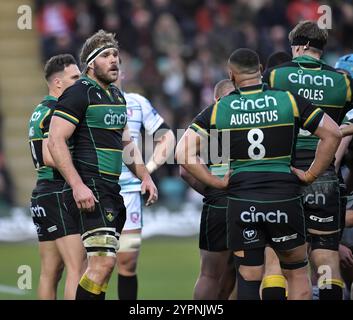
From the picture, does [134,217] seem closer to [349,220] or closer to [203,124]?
[349,220]

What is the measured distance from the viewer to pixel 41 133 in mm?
9141

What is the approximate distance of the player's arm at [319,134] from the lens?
26.0ft

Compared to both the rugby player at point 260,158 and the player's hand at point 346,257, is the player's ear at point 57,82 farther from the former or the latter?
the player's hand at point 346,257

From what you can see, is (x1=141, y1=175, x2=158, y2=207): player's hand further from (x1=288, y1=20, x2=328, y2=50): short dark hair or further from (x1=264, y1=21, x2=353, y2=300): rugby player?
(x1=288, y1=20, x2=328, y2=50): short dark hair

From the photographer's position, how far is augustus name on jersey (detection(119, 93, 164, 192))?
34.5ft

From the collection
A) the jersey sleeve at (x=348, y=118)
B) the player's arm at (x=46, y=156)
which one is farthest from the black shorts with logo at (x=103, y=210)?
the jersey sleeve at (x=348, y=118)

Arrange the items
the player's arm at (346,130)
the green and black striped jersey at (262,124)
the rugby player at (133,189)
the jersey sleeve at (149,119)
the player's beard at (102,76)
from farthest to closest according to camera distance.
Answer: the jersey sleeve at (149,119), the rugby player at (133,189), the player's arm at (346,130), the player's beard at (102,76), the green and black striped jersey at (262,124)

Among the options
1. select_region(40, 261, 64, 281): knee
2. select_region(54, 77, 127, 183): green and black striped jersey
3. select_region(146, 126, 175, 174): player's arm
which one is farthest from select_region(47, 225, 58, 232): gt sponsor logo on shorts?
select_region(146, 126, 175, 174): player's arm

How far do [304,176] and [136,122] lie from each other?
2.96 meters

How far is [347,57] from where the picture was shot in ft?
32.8

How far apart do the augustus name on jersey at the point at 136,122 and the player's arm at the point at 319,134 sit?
112 inches

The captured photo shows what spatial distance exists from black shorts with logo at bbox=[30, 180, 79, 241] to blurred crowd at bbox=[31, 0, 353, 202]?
10.1 metres

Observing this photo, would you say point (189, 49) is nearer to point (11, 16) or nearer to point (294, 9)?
point (294, 9)

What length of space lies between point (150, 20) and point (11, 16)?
3.52 meters
